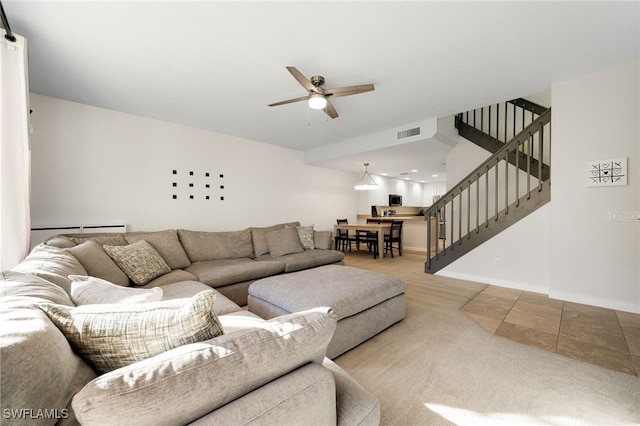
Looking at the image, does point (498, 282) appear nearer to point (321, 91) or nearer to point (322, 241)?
point (322, 241)

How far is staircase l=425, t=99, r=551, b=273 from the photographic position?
11.7 ft

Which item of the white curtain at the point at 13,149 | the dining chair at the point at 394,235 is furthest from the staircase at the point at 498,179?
the white curtain at the point at 13,149

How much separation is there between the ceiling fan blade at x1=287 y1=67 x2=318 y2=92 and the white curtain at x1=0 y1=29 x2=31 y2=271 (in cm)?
209

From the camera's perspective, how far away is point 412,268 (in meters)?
4.89

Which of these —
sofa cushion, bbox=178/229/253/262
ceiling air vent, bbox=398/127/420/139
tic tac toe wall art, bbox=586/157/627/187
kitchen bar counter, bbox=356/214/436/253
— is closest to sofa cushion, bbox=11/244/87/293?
sofa cushion, bbox=178/229/253/262

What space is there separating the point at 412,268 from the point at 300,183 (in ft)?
10.3

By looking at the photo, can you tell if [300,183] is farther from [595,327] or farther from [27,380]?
[27,380]

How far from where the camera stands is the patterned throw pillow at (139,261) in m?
2.46

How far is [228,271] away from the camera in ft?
9.80

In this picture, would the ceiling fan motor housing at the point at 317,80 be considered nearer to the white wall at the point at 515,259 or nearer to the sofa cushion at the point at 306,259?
the sofa cushion at the point at 306,259

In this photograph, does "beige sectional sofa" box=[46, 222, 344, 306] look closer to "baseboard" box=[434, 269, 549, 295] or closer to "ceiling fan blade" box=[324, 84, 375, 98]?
"baseboard" box=[434, 269, 549, 295]

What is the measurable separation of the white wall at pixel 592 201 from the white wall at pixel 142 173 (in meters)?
4.56

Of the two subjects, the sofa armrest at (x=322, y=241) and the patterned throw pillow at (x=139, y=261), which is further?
the sofa armrest at (x=322, y=241)

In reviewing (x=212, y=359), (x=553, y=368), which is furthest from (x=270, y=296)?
(x=553, y=368)
